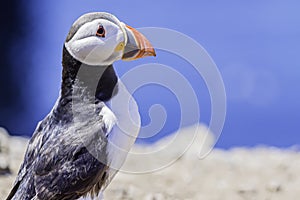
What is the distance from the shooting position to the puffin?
440cm

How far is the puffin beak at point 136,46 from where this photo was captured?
450 centimetres

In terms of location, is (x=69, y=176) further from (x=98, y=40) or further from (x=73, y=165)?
(x=98, y=40)

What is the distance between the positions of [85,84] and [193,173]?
223 cm

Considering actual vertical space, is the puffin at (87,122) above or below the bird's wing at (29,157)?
above

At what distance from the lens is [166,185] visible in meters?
6.29

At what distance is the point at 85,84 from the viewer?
4652mm

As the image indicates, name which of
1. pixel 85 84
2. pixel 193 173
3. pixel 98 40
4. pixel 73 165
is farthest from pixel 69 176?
pixel 193 173

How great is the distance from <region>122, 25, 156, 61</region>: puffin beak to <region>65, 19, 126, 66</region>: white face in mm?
35

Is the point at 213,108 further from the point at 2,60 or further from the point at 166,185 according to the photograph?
the point at 2,60

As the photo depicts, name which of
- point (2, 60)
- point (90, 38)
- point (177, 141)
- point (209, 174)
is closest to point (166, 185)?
point (209, 174)

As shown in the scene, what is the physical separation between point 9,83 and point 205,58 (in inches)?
282

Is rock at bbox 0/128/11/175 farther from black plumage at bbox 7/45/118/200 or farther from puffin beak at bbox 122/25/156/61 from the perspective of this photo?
puffin beak at bbox 122/25/156/61

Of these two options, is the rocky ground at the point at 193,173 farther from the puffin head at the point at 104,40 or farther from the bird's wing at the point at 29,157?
the puffin head at the point at 104,40

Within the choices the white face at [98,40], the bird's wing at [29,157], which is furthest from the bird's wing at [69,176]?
the white face at [98,40]
